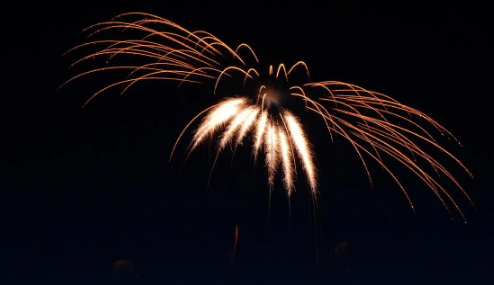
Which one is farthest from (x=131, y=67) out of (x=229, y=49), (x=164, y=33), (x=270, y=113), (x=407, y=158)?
(x=407, y=158)

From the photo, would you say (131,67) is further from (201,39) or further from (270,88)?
(270,88)

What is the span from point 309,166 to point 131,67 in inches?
232

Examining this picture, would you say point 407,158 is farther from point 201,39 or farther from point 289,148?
point 201,39

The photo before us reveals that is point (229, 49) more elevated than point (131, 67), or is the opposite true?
point (229, 49)

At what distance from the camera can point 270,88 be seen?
20.3 meters

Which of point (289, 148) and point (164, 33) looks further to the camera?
point (289, 148)

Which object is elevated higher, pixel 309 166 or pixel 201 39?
pixel 201 39

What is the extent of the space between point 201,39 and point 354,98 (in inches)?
198

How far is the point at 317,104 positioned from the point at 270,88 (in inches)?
58.3

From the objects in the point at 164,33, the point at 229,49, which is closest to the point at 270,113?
the point at 229,49

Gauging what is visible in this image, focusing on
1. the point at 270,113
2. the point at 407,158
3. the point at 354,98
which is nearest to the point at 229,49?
the point at 270,113

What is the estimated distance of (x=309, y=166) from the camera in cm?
2050

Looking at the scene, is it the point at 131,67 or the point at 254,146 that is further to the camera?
the point at 254,146

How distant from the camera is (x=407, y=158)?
19609mm
